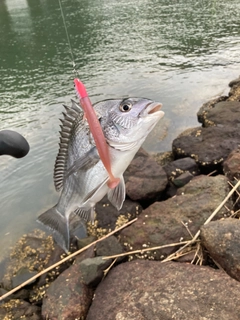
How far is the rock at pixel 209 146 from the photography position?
6145mm

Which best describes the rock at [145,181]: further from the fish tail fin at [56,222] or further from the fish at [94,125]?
the fish at [94,125]

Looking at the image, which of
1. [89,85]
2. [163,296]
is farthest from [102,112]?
[89,85]

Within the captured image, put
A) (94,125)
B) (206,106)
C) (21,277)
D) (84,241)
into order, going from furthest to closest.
Answer: (206,106) → (84,241) → (21,277) → (94,125)

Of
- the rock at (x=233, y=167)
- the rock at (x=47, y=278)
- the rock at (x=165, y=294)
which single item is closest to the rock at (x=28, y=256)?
the rock at (x=47, y=278)

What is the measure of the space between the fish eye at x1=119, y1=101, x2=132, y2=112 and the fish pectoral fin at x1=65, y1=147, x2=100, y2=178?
44 cm

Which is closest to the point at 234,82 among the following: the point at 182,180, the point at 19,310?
the point at 182,180

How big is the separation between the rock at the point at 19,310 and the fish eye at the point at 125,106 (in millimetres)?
2544

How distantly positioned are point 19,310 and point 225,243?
8.20ft

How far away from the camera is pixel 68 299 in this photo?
12.6ft

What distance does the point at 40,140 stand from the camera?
360 inches

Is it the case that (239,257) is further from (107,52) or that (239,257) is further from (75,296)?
(107,52)

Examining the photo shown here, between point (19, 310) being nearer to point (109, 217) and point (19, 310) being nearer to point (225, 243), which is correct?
point (109, 217)

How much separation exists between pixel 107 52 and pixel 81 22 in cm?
756

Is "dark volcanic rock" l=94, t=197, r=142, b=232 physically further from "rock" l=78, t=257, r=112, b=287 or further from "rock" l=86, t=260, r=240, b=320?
"rock" l=86, t=260, r=240, b=320
